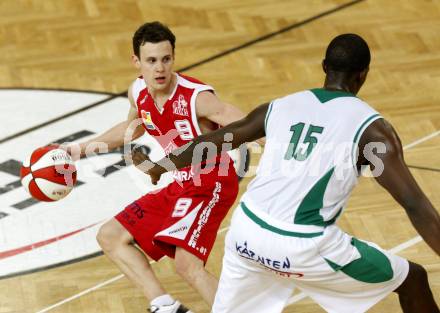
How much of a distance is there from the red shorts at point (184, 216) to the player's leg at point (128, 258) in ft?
0.16

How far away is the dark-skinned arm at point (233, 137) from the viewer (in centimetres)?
516

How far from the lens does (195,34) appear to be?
11.3m

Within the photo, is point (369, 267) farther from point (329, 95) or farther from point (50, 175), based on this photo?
point (50, 175)

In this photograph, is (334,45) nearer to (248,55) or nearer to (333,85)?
(333,85)

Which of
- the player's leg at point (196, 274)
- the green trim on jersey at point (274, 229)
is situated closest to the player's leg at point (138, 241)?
the player's leg at point (196, 274)

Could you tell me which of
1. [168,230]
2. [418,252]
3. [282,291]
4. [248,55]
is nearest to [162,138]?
[168,230]

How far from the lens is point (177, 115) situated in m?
6.37

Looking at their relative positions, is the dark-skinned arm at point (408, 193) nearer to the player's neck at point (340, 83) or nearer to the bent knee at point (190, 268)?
the player's neck at point (340, 83)

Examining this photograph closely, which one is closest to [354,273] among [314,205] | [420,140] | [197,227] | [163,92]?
[314,205]

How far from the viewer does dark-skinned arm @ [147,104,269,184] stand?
5.16 meters

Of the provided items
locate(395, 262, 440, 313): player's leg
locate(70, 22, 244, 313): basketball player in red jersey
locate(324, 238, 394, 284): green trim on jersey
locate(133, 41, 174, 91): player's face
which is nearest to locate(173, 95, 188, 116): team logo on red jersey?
locate(70, 22, 244, 313): basketball player in red jersey

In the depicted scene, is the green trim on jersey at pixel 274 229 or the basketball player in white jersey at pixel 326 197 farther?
the green trim on jersey at pixel 274 229

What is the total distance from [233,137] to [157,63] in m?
1.33

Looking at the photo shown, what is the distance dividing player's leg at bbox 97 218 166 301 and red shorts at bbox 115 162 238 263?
0.16 ft
